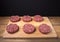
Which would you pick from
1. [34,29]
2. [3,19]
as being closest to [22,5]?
[3,19]

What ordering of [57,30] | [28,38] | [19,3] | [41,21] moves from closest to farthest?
[28,38] → [57,30] → [41,21] → [19,3]

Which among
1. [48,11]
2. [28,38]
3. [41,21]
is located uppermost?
[48,11]

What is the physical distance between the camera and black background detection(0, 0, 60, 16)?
54.2 inches

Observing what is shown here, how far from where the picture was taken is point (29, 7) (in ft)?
4.60

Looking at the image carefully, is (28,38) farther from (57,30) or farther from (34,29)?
(57,30)

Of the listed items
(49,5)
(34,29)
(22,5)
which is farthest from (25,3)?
(34,29)

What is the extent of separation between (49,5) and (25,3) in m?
0.30

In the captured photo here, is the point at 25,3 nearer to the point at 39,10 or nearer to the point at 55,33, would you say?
the point at 39,10

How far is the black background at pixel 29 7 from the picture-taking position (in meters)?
1.38

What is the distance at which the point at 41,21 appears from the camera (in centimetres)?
125

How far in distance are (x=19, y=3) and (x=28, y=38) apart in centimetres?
55

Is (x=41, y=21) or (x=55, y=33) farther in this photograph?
(x=41, y=21)

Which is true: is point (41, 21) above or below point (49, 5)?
below

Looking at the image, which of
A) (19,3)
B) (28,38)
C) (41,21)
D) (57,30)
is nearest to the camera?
(28,38)
